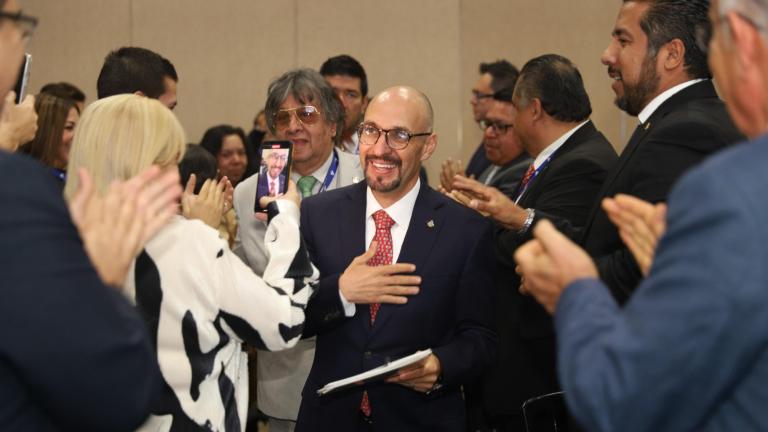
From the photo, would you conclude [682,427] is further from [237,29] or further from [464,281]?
[237,29]

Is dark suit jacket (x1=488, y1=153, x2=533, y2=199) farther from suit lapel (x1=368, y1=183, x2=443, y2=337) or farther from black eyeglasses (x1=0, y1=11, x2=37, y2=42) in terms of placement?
black eyeglasses (x1=0, y1=11, x2=37, y2=42)

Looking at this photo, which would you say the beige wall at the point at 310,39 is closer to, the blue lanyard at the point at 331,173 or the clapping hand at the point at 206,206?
the blue lanyard at the point at 331,173

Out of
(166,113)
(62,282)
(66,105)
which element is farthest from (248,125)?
(62,282)

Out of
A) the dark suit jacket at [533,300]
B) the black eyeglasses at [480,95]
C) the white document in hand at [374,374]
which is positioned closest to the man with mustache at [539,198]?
the dark suit jacket at [533,300]

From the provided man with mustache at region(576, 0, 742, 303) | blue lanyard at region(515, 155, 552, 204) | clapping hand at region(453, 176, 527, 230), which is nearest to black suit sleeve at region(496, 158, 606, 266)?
blue lanyard at region(515, 155, 552, 204)

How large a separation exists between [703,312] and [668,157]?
130cm

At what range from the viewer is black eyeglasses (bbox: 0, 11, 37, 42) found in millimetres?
1535

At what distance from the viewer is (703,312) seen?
1224 mm

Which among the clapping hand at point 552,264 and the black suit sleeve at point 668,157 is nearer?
the clapping hand at point 552,264

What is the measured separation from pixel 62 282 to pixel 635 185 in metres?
1.64

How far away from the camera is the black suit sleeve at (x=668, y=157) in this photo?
7.91 ft

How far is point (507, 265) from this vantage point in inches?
144

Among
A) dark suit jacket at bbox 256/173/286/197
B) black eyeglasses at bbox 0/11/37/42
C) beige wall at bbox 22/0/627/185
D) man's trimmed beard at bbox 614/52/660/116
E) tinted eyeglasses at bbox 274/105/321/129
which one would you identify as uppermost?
beige wall at bbox 22/0/627/185

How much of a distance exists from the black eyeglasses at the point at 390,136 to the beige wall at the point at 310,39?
4.55 m
